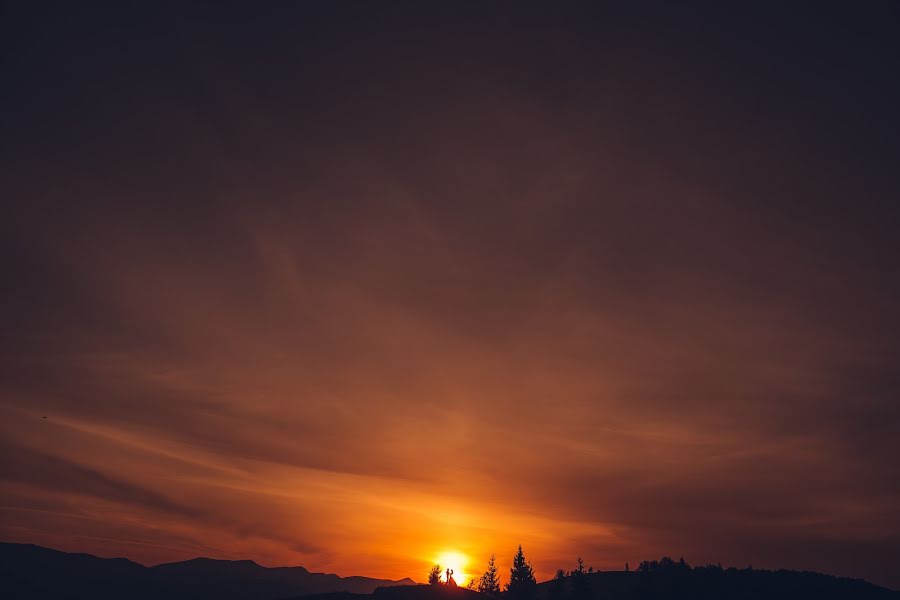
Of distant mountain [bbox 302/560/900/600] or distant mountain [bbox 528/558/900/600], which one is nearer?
distant mountain [bbox 302/560/900/600]

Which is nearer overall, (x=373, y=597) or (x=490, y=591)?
(x=373, y=597)

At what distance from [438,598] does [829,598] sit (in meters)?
138

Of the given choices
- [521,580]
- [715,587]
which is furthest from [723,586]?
[521,580]

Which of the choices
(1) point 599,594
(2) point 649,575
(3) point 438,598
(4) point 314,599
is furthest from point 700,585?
(4) point 314,599

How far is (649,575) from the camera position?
16800 centimetres

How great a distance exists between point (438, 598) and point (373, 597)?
15.8 meters

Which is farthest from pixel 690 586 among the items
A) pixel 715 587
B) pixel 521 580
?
pixel 521 580

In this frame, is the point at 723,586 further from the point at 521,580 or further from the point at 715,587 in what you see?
the point at 521,580

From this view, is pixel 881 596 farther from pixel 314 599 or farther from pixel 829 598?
pixel 314 599

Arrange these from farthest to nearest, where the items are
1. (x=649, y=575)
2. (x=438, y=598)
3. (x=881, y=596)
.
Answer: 1. (x=881, y=596)
2. (x=649, y=575)
3. (x=438, y=598)

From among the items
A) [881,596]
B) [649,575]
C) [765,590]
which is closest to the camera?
[649,575]

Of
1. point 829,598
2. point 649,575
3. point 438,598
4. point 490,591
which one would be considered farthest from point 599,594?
point 438,598

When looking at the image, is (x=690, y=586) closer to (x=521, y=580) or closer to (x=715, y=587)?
(x=715, y=587)

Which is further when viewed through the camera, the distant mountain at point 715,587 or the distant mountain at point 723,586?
the distant mountain at point 723,586
